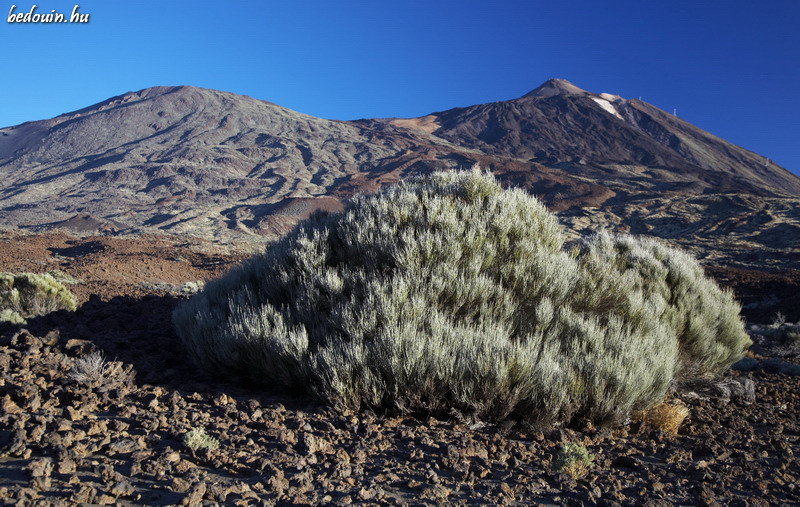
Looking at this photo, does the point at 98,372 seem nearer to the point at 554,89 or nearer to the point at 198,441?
the point at 198,441

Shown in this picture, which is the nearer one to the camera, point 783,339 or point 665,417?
point 665,417

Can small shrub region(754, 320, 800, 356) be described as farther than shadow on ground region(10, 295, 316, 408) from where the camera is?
Yes

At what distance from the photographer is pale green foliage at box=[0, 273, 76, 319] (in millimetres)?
7059

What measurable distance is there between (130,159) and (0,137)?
1962 inches

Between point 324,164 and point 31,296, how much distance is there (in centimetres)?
6429

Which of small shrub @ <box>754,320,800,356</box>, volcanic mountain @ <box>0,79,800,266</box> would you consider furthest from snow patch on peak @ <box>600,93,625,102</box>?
small shrub @ <box>754,320,800,356</box>

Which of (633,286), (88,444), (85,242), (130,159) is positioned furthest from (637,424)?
(130,159)

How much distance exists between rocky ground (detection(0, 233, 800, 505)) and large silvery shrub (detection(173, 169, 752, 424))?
24 cm

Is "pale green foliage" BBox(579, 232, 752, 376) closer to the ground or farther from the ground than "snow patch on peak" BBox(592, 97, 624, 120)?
closer to the ground

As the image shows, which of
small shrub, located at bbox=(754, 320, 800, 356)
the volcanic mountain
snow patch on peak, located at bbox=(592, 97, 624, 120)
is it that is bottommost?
small shrub, located at bbox=(754, 320, 800, 356)

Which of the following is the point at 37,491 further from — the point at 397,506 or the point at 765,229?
the point at 765,229

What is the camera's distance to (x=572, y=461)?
2951 mm

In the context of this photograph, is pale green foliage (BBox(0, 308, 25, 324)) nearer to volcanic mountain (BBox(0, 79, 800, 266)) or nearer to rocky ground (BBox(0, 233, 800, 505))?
rocky ground (BBox(0, 233, 800, 505))

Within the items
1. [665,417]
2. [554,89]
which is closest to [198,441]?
[665,417]
